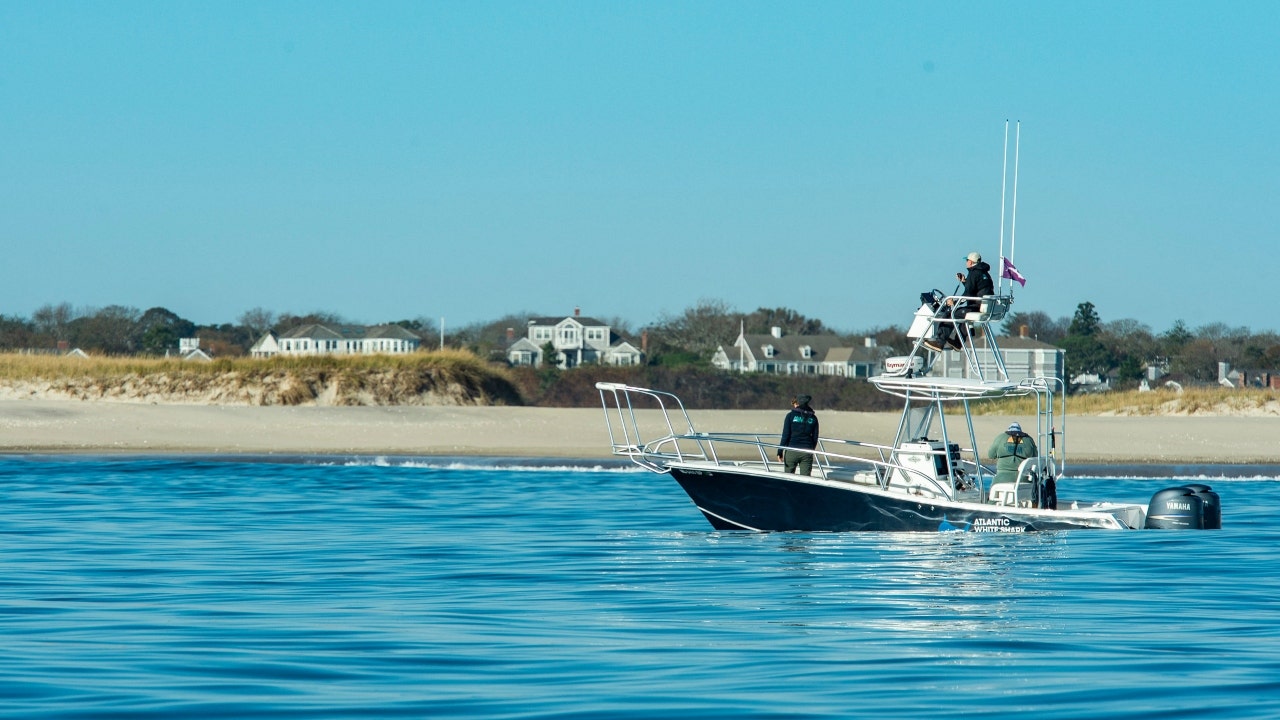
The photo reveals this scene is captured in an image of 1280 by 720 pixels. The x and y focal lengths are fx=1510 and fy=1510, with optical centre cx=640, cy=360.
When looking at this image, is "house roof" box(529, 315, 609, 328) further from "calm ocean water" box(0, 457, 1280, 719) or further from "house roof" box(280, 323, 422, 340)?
"calm ocean water" box(0, 457, 1280, 719)

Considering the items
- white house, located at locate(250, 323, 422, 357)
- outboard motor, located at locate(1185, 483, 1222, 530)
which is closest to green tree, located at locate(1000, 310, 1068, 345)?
white house, located at locate(250, 323, 422, 357)

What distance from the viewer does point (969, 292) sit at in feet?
61.8

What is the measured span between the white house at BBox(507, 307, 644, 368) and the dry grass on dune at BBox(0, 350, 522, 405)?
88457mm

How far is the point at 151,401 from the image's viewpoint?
5169 centimetres

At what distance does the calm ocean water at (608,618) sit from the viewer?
374 inches

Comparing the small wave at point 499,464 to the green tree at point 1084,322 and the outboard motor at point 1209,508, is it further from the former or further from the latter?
the green tree at point 1084,322

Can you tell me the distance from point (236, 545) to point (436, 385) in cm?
3496

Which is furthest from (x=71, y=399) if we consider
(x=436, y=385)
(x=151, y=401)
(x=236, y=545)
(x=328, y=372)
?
(x=236, y=545)

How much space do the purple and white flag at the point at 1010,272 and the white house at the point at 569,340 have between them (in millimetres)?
122945

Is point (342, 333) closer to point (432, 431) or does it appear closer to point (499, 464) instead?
point (432, 431)

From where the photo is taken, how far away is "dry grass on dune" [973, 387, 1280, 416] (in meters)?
54.4

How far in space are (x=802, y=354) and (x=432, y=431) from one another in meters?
97.5

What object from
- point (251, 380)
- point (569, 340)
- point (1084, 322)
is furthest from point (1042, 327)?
point (251, 380)

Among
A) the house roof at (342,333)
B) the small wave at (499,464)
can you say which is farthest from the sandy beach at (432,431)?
the house roof at (342,333)
